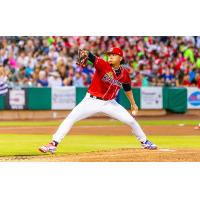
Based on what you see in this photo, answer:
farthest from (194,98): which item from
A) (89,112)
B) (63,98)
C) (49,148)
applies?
(49,148)

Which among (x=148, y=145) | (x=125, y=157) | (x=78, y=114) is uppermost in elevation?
(x=78, y=114)

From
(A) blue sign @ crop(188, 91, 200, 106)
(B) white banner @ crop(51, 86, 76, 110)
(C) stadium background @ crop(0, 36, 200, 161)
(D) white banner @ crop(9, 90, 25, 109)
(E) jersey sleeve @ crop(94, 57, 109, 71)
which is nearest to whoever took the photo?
(E) jersey sleeve @ crop(94, 57, 109, 71)

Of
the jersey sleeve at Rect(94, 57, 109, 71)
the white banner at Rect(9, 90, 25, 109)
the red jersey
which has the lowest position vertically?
the white banner at Rect(9, 90, 25, 109)

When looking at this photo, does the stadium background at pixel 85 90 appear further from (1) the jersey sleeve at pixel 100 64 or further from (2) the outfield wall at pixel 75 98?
(1) the jersey sleeve at pixel 100 64

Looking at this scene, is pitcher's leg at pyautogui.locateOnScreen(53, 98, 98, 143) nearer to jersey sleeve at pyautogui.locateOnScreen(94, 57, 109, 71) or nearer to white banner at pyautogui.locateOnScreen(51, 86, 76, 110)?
jersey sleeve at pyautogui.locateOnScreen(94, 57, 109, 71)

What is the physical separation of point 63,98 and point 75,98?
0.46m

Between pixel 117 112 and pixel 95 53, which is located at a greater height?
pixel 95 53

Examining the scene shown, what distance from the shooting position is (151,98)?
12930 millimetres

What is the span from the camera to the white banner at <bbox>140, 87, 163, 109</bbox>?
1263cm

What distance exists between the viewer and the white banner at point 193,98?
12205 mm

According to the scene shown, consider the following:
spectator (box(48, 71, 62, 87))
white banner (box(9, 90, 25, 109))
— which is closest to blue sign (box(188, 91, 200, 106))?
spectator (box(48, 71, 62, 87))

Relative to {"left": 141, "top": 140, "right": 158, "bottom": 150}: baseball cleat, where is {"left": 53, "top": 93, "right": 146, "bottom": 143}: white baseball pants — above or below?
above

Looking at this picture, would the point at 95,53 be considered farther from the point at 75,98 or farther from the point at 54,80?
the point at 54,80

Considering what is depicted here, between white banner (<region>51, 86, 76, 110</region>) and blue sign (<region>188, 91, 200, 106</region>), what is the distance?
2.08 meters
